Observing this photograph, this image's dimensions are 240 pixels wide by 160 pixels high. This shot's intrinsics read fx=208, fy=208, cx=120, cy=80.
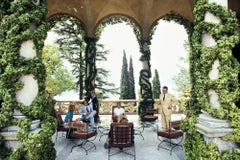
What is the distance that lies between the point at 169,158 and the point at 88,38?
850cm

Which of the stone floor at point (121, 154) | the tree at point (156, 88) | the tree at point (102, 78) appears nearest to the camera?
the stone floor at point (121, 154)

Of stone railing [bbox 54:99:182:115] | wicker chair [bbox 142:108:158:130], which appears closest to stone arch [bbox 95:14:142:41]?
wicker chair [bbox 142:108:158:130]

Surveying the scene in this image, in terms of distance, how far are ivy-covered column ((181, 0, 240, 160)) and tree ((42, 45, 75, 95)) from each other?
60.0 feet

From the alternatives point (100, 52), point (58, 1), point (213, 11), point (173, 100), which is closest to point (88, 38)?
point (58, 1)

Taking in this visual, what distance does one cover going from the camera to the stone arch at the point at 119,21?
12.6m

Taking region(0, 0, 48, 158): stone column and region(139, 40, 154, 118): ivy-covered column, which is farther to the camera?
region(139, 40, 154, 118): ivy-covered column

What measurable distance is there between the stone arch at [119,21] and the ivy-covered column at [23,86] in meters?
7.49

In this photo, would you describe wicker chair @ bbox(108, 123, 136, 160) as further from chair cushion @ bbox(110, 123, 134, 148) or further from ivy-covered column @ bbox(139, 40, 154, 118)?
ivy-covered column @ bbox(139, 40, 154, 118)

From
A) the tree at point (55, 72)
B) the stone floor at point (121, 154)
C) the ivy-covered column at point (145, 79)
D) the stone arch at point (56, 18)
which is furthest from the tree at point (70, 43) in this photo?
the stone floor at point (121, 154)

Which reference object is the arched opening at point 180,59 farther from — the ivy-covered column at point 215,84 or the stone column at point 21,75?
the stone column at point 21,75

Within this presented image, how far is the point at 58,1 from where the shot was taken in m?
11.8

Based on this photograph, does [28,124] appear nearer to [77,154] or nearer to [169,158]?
[77,154]

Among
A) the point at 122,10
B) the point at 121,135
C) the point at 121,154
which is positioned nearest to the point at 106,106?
the point at 122,10

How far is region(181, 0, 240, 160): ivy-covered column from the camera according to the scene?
466 centimetres
